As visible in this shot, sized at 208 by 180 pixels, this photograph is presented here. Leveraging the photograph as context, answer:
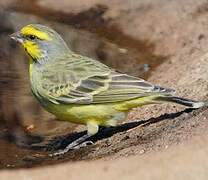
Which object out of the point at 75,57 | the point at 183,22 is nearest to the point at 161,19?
the point at 183,22

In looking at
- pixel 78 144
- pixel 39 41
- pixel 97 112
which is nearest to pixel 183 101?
pixel 97 112

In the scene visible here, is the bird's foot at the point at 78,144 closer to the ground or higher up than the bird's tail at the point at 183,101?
closer to the ground

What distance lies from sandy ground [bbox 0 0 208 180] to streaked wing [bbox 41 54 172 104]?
0.50m

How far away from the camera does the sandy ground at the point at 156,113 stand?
27.4 ft

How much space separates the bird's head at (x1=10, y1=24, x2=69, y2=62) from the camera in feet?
36.4

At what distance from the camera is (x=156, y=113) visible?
11.4 meters

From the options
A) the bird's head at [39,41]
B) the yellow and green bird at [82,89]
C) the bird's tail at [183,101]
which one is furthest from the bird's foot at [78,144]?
the bird's head at [39,41]

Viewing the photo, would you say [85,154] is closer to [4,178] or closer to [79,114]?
[79,114]

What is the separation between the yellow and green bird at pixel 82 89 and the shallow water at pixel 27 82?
0.45 meters

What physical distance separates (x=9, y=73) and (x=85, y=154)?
3626 millimetres

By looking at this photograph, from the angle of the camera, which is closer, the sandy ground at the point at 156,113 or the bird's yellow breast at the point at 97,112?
the sandy ground at the point at 156,113

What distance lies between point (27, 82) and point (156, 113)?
2593 millimetres

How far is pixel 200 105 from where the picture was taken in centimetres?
1037

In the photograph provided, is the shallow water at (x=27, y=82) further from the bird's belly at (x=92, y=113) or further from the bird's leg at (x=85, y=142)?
the bird's belly at (x=92, y=113)
